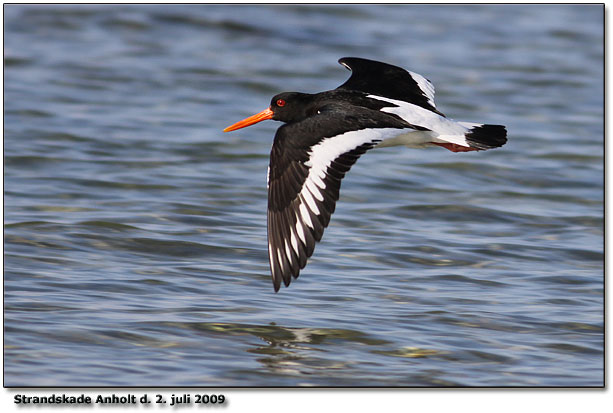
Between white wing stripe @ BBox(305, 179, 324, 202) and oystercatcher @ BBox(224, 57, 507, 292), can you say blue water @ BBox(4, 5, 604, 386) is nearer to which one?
oystercatcher @ BBox(224, 57, 507, 292)

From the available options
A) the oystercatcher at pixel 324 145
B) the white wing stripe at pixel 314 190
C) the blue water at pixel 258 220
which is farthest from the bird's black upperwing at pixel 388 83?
the white wing stripe at pixel 314 190

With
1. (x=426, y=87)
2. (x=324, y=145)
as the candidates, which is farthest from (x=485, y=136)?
(x=324, y=145)

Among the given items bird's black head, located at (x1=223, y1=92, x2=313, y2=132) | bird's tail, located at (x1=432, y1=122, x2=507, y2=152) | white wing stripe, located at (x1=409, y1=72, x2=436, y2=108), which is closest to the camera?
bird's tail, located at (x1=432, y1=122, x2=507, y2=152)

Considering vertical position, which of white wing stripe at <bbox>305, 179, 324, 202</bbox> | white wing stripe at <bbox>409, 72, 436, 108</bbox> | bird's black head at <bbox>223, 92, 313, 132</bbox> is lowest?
white wing stripe at <bbox>305, 179, 324, 202</bbox>

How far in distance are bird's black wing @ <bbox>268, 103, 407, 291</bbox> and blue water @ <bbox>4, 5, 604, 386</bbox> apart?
421mm

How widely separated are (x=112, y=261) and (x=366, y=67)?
2401mm

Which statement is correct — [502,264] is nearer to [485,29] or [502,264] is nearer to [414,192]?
[414,192]

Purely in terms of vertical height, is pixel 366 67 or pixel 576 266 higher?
pixel 366 67

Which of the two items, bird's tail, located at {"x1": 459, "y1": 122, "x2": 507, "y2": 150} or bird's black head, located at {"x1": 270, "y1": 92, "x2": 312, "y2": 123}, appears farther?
bird's black head, located at {"x1": 270, "y1": 92, "x2": 312, "y2": 123}

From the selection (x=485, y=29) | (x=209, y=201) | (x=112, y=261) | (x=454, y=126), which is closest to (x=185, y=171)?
(x=209, y=201)

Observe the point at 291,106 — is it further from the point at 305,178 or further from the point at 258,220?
the point at 305,178

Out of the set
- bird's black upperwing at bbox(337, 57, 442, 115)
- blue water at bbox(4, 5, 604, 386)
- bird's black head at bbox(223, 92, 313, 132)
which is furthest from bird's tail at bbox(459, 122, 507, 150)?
bird's black head at bbox(223, 92, 313, 132)

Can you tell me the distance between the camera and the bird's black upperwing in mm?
6965

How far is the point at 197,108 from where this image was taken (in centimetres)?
1105
